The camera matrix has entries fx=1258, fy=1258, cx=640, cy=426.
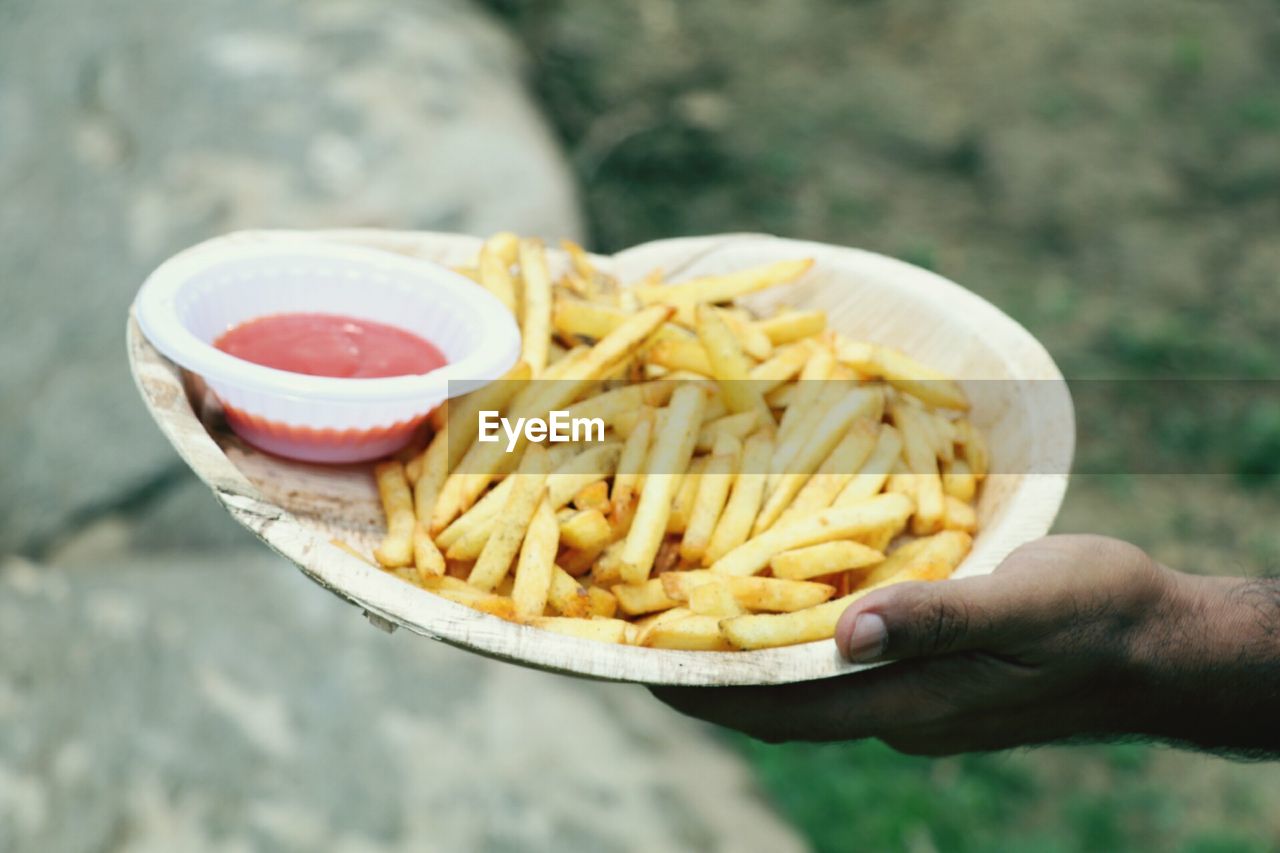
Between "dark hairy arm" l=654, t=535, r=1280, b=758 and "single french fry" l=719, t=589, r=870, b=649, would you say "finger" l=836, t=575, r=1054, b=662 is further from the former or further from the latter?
"single french fry" l=719, t=589, r=870, b=649

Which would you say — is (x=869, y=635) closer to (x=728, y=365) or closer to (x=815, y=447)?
(x=815, y=447)

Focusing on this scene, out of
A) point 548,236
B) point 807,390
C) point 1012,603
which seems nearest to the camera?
point 1012,603

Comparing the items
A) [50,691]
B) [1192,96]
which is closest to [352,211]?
[50,691]

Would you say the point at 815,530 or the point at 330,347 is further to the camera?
the point at 330,347

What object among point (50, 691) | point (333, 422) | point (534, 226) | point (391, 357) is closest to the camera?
point (333, 422)

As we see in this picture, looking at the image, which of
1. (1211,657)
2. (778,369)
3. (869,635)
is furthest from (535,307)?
(1211,657)

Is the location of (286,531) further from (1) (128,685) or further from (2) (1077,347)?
(2) (1077,347)
